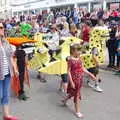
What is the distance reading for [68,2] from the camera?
1978 inches

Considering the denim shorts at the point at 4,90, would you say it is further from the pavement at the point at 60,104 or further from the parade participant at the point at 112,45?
the parade participant at the point at 112,45

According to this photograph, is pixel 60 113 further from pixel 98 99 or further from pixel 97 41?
pixel 97 41

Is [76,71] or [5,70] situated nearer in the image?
[5,70]

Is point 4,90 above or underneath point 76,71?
underneath

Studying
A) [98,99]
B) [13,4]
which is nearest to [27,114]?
[98,99]

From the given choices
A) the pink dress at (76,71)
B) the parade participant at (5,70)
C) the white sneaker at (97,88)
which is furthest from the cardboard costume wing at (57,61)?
the parade participant at (5,70)

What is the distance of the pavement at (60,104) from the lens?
7625 mm

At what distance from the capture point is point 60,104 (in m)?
8.48

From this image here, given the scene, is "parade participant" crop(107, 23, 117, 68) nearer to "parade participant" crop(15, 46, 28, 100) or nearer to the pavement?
the pavement

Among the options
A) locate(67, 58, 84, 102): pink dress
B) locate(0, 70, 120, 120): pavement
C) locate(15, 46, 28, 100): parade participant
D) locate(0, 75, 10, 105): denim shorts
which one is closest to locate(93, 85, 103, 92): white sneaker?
locate(0, 70, 120, 120): pavement

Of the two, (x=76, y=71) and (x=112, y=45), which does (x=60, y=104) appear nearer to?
(x=76, y=71)

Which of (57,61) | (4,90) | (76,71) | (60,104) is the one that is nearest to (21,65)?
(57,61)

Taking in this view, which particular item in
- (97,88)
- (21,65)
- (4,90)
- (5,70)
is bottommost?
(97,88)

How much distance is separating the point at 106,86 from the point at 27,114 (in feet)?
9.98
